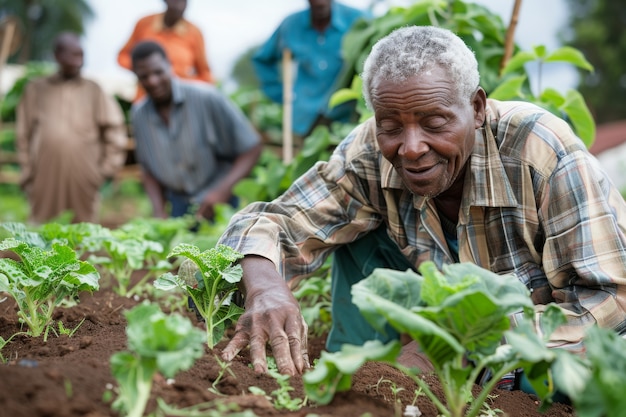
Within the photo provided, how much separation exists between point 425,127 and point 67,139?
17.2 ft

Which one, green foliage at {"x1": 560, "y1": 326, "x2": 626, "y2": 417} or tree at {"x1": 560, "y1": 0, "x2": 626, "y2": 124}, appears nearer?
green foliage at {"x1": 560, "y1": 326, "x2": 626, "y2": 417}

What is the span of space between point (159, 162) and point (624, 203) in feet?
14.0

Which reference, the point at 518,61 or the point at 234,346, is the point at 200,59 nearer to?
the point at 518,61


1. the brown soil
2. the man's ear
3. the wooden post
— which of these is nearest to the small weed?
the brown soil

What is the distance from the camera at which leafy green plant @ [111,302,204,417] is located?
147 cm

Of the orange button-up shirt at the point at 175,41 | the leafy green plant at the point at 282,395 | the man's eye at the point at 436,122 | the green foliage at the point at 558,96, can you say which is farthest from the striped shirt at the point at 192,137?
the leafy green plant at the point at 282,395

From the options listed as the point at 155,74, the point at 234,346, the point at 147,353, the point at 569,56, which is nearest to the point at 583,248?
the point at 234,346

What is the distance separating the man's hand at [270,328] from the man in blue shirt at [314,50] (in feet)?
10.5

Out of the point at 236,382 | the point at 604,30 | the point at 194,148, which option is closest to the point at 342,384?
the point at 236,382

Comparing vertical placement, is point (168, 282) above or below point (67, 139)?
above

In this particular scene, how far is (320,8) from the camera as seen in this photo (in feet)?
18.0

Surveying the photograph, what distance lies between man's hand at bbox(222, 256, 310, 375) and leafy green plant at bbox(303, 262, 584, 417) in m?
0.36

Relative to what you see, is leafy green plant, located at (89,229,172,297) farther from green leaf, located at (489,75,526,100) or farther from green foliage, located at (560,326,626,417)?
green foliage, located at (560,326,626,417)

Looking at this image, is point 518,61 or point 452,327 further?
point 518,61
